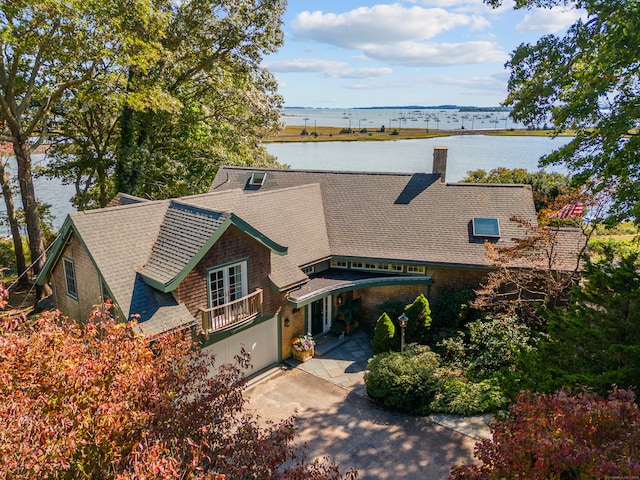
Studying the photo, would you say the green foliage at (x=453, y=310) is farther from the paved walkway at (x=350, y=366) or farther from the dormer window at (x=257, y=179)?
the dormer window at (x=257, y=179)

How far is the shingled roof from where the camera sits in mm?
19000

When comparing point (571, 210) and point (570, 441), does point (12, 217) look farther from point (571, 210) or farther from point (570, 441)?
point (571, 210)

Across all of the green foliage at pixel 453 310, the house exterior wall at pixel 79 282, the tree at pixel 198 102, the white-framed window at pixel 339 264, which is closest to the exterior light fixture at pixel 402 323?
the green foliage at pixel 453 310

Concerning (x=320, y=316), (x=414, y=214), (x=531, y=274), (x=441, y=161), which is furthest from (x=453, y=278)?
(x=441, y=161)

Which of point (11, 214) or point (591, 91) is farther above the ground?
point (591, 91)

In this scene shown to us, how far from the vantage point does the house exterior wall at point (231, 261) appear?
13398mm

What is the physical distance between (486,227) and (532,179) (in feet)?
66.6

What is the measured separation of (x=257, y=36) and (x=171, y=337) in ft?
73.9

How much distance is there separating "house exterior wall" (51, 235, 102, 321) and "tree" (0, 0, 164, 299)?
25.2ft

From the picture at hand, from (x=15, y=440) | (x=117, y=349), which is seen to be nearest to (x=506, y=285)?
(x=117, y=349)

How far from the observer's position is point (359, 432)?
509 inches

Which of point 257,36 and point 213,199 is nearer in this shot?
point 213,199

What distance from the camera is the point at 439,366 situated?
51.6 feet

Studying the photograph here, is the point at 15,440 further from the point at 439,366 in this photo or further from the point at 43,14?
the point at 43,14
